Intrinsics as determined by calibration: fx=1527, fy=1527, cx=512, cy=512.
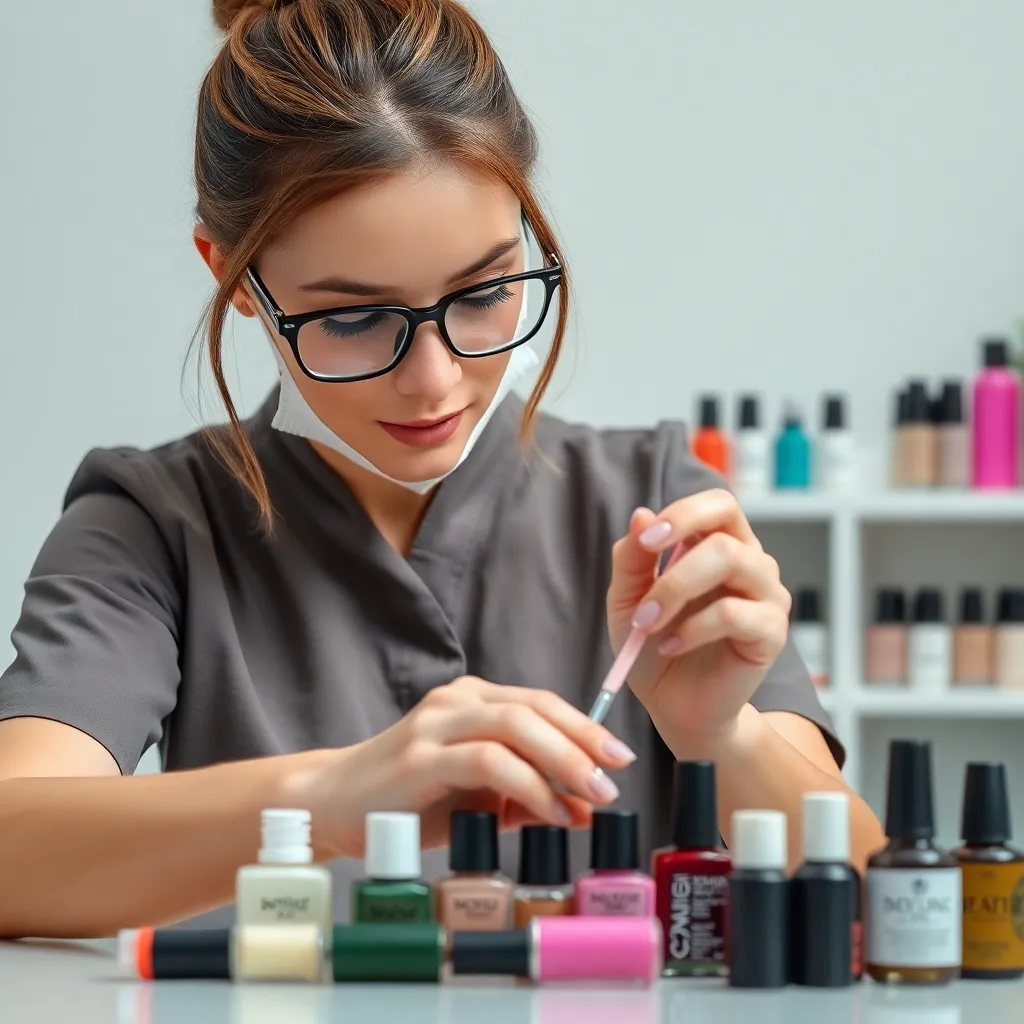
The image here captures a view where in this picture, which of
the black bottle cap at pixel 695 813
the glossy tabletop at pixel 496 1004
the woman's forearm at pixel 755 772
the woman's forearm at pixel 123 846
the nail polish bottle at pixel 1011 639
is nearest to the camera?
the glossy tabletop at pixel 496 1004

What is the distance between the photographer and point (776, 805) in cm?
99

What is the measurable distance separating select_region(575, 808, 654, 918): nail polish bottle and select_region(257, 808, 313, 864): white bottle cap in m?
0.14

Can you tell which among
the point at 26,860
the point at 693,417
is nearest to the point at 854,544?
the point at 693,417

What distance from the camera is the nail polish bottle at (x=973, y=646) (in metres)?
2.51

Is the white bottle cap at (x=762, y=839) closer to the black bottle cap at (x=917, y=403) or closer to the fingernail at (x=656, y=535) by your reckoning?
the fingernail at (x=656, y=535)

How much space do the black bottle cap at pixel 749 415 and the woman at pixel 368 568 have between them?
1.28 meters

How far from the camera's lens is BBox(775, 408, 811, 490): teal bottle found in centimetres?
255

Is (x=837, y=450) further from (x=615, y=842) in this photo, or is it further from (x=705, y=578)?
(x=615, y=842)

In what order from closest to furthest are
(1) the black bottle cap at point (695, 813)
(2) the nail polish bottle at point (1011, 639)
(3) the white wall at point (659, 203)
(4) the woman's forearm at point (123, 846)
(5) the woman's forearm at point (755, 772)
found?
(1) the black bottle cap at point (695, 813)
(4) the woman's forearm at point (123, 846)
(5) the woman's forearm at point (755, 772)
(2) the nail polish bottle at point (1011, 639)
(3) the white wall at point (659, 203)

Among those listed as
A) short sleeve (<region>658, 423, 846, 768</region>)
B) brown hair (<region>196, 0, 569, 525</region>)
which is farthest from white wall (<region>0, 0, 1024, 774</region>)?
brown hair (<region>196, 0, 569, 525</region>)

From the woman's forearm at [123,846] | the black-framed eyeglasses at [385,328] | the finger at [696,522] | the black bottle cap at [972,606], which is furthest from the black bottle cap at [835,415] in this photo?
the woman's forearm at [123,846]

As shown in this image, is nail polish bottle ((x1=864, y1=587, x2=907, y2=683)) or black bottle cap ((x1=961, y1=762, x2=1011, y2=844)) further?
nail polish bottle ((x1=864, y1=587, x2=907, y2=683))

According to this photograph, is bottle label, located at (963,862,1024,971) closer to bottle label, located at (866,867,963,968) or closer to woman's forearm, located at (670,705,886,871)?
bottle label, located at (866,867,963,968)

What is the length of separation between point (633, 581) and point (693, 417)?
1.84 meters
